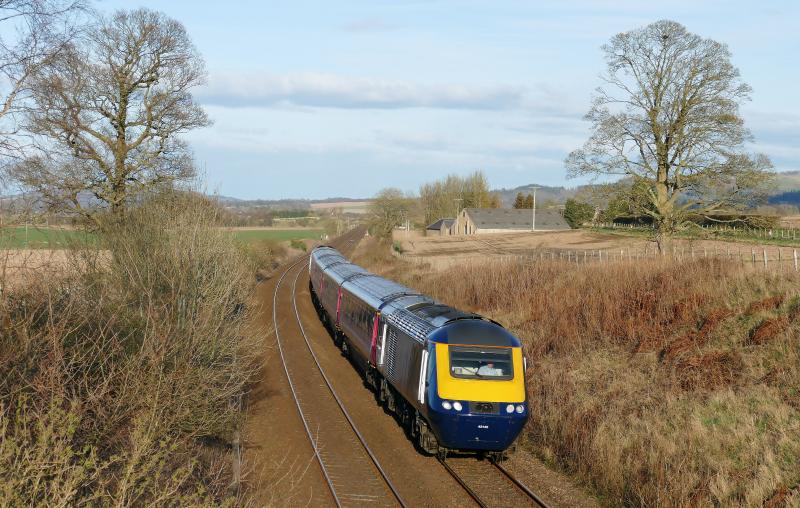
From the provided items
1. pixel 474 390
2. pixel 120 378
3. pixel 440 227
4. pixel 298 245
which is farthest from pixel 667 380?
pixel 440 227

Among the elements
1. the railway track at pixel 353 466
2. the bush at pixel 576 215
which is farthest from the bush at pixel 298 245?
the railway track at pixel 353 466

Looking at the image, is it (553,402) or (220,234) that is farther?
(220,234)

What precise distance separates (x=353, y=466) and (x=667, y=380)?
748cm

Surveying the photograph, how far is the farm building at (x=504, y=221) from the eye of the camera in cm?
8162

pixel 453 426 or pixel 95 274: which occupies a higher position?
pixel 95 274

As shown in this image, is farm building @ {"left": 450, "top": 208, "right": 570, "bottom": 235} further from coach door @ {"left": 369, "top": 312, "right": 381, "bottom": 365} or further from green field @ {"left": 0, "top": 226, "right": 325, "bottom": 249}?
green field @ {"left": 0, "top": 226, "right": 325, "bottom": 249}

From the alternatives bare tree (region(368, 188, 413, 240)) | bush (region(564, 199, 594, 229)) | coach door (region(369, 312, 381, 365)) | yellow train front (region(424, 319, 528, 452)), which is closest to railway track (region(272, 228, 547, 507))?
yellow train front (region(424, 319, 528, 452))

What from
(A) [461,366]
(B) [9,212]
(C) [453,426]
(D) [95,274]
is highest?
(B) [9,212]

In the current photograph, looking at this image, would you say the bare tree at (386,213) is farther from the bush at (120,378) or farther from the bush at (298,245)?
the bush at (120,378)

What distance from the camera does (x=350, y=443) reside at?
1471 cm

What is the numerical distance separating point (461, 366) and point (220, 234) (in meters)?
8.81

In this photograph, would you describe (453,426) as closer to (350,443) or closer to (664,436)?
(350,443)

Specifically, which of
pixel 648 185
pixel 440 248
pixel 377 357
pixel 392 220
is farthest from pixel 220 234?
pixel 392 220

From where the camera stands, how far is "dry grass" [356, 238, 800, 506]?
11.4 metres
